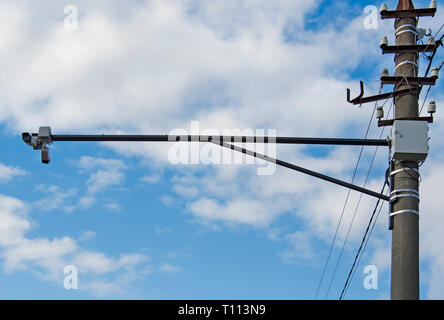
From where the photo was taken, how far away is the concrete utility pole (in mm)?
10805

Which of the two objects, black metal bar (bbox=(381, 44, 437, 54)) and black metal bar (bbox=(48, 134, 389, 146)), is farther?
black metal bar (bbox=(381, 44, 437, 54))

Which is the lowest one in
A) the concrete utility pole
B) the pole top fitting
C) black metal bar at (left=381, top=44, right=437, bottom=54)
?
the concrete utility pole

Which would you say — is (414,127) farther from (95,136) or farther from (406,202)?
(95,136)

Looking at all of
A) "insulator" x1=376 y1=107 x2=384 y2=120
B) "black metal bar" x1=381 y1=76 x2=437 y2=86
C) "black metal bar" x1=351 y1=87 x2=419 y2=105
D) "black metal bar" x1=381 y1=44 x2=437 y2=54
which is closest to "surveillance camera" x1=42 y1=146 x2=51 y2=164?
"black metal bar" x1=351 y1=87 x2=419 y2=105

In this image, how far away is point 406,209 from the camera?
11.2 m

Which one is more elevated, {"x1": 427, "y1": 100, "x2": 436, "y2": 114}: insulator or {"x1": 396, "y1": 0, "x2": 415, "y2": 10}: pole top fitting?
{"x1": 396, "y1": 0, "x2": 415, "y2": 10}: pole top fitting

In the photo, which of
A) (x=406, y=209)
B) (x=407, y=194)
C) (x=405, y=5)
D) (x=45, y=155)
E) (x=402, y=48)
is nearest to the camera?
(x=406, y=209)

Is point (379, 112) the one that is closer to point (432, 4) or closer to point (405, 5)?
point (405, 5)

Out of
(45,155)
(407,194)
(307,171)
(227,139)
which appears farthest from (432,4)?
(45,155)

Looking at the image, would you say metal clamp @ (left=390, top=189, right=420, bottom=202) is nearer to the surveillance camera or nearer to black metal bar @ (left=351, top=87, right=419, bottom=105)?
black metal bar @ (left=351, top=87, right=419, bottom=105)

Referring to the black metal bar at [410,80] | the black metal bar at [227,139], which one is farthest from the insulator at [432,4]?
the black metal bar at [227,139]

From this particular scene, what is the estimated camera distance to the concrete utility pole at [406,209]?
425 inches

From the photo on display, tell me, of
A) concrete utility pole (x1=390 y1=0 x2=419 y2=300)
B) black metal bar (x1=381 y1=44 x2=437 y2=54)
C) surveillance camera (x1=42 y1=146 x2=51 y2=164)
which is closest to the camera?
concrete utility pole (x1=390 y1=0 x2=419 y2=300)
